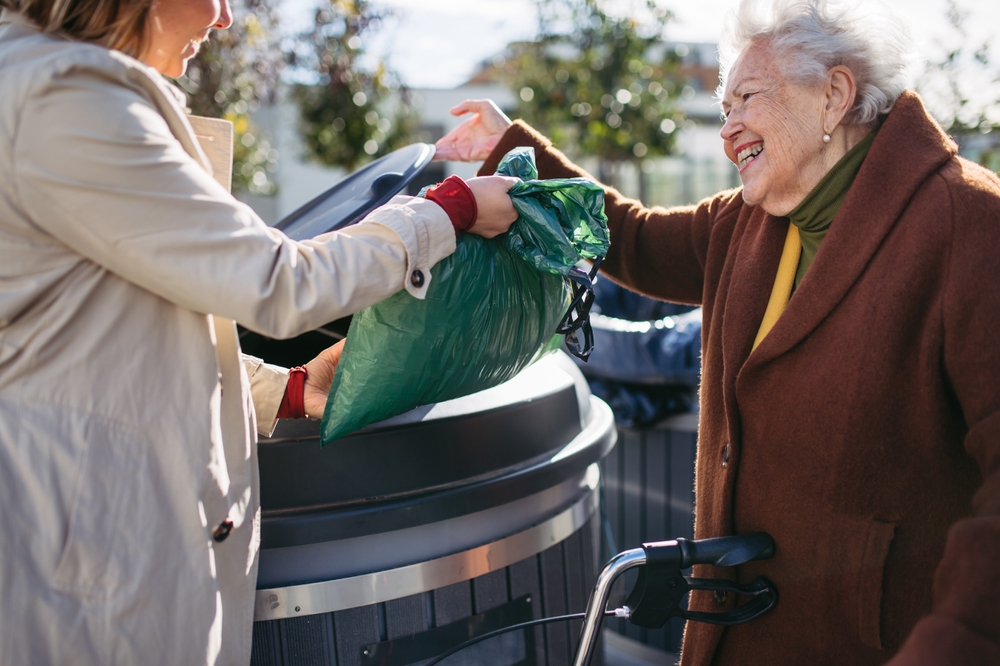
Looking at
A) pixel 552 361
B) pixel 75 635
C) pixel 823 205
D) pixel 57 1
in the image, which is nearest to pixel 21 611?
pixel 75 635

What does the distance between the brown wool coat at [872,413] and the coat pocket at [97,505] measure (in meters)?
1.06

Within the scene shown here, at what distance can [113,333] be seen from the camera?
3.33ft

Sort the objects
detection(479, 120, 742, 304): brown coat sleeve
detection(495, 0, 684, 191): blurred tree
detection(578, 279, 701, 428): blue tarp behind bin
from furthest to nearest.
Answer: detection(495, 0, 684, 191): blurred tree → detection(578, 279, 701, 428): blue tarp behind bin → detection(479, 120, 742, 304): brown coat sleeve

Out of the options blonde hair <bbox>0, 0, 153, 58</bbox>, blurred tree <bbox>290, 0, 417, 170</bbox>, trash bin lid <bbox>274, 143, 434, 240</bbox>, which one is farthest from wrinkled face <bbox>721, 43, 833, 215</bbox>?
blurred tree <bbox>290, 0, 417, 170</bbox>

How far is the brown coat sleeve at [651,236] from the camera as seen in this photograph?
73.6 inches

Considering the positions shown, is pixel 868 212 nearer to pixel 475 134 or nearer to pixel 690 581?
pixel 690 581

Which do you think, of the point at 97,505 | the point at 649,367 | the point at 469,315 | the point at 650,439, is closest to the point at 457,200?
the point at 469,315

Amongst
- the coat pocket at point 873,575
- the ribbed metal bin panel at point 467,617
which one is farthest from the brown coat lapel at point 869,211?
the ribbed metal bin panel at point 467,617

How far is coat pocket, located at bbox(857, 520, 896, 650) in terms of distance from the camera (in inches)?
51.0

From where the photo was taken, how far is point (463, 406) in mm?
1583

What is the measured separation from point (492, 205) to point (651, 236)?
70cm

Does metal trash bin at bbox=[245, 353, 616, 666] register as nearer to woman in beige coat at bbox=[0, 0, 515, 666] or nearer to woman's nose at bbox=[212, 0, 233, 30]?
woman in beige coat at bbox=[0, 0, 515, 666]

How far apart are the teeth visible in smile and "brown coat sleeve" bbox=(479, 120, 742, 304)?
0.23m

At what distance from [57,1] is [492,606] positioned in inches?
49.6
